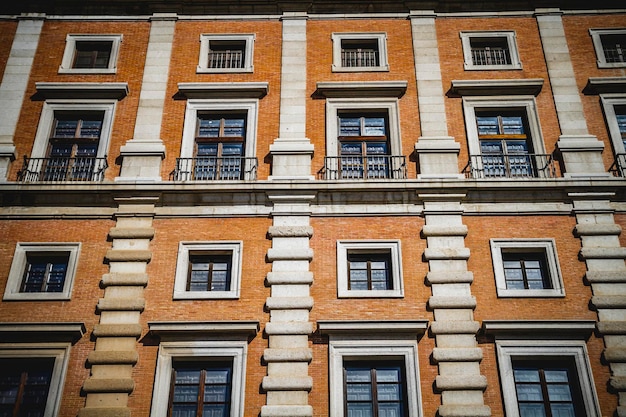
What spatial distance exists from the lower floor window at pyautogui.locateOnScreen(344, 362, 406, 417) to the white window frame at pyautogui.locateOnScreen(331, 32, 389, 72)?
9620mm

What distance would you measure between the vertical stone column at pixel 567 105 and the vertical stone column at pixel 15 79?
1625 cm

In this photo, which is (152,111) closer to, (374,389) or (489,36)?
(374,389)

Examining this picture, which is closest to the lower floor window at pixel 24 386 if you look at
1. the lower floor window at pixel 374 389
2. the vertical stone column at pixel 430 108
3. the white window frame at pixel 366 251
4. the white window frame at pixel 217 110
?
the white window frame at pixel 217 110

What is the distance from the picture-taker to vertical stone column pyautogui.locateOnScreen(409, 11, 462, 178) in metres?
18.3

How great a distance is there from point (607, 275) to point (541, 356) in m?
2.89

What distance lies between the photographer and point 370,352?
15375 millimetres

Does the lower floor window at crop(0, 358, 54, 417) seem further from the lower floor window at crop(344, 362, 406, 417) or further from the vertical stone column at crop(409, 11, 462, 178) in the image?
the vertical stone column at crop(409, 11, 462, 178)

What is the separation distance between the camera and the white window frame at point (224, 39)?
2047 centimetres

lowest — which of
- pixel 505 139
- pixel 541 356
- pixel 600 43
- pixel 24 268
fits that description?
pixel 541 356

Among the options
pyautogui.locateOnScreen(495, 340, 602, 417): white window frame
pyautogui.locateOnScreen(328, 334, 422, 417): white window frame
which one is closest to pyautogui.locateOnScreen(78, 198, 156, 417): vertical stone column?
pyautogui.locateOnScreen(328, 334, 422, 417): white window frame

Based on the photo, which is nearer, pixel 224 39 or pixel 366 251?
pixel 366 251

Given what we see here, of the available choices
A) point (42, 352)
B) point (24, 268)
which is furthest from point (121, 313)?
point (24, 268)

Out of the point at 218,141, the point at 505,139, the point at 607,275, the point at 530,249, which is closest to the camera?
the point at 607,275

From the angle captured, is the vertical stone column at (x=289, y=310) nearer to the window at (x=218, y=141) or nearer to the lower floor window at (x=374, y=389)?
the lower floor window at (x=374, y=389)
